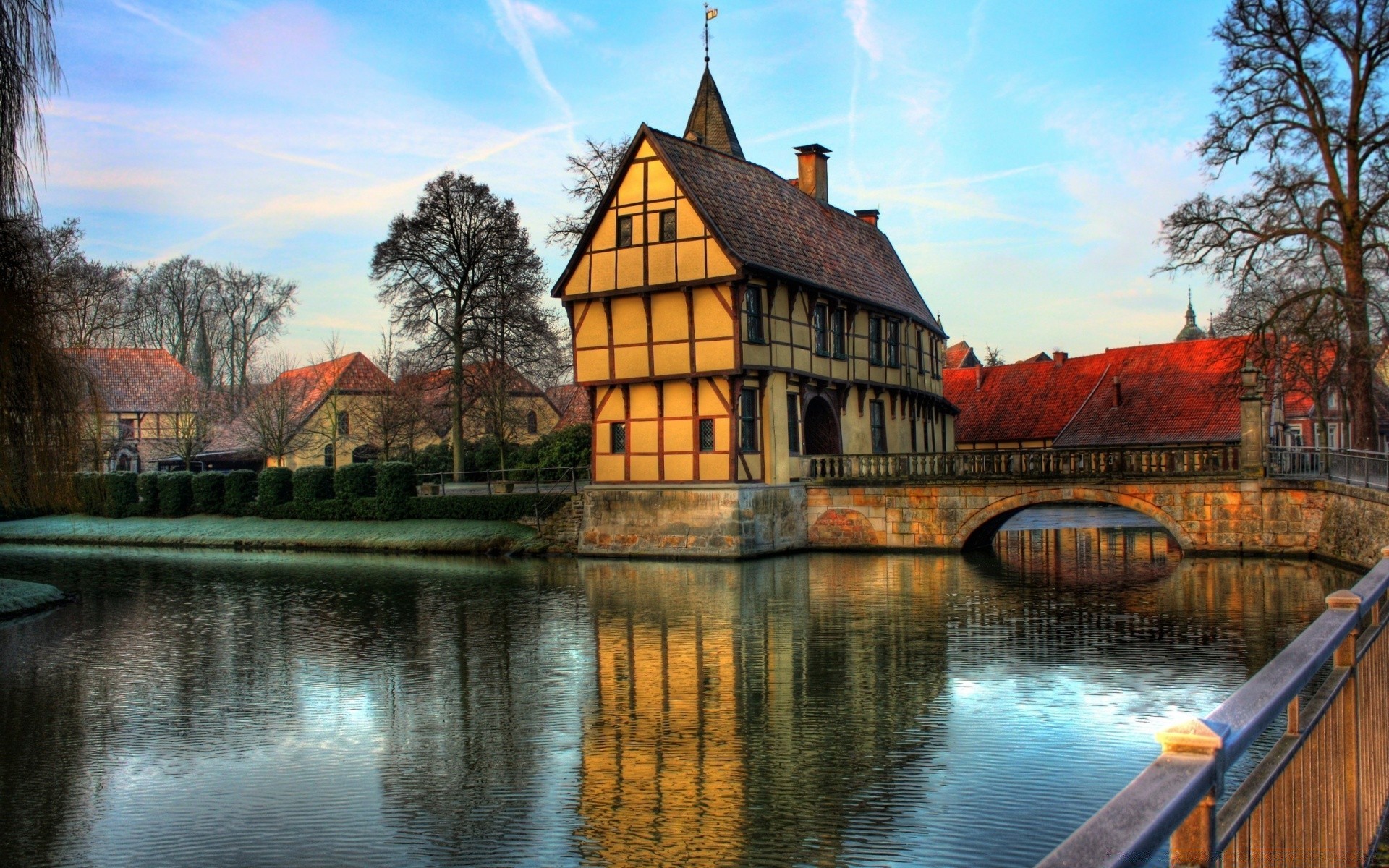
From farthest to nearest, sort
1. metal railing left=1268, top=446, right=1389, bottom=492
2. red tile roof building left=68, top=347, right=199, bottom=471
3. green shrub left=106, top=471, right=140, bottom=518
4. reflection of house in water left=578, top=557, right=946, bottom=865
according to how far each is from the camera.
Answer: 1. red tile roof building left=68, top=347, right=199, bottom=471
2. green shrub left=106, top=471, right=140, bottom=518
3. metal railing left=1268, top=446, right=1389, bottom=492
4. reflection of house in water left=578, top=557, right=946, bottom=865

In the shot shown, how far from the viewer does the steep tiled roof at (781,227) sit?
94.4 feet

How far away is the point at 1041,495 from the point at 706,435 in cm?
808

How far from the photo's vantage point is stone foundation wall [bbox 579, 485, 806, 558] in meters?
27.8

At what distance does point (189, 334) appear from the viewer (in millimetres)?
69875

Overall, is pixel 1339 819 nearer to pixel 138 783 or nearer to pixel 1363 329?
pixel 138 783

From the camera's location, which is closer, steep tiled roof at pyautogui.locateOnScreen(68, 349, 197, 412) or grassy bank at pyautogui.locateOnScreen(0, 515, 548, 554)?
grassy bank at pyautogui.locateOnScreen(0, 515, 548, 554)

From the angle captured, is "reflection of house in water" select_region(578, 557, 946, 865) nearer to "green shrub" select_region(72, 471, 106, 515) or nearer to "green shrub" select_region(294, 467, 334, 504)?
"green shrub" select_region(294, 467, 334, 504)

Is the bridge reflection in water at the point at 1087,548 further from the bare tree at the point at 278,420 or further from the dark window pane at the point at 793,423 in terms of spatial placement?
the bare tree at the point at 278,420

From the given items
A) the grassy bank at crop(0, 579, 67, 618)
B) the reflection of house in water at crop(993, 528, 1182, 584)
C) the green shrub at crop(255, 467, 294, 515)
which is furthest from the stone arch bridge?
the green shrub at crop(255, 467, 294, 515)

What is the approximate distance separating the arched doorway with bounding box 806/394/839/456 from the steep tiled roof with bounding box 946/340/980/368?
5258 cm

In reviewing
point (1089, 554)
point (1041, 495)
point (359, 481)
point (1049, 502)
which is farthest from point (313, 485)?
point (1089, 554)

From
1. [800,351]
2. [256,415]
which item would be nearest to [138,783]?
[800,351]

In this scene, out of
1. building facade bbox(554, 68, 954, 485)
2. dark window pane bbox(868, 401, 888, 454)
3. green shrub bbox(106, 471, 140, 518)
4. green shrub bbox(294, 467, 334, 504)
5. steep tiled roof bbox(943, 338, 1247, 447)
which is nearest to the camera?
building facade bbox(554, 68, 954, 485)

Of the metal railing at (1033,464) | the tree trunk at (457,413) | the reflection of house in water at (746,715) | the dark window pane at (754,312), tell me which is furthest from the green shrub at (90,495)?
the reflection of house in water at (746,715)
